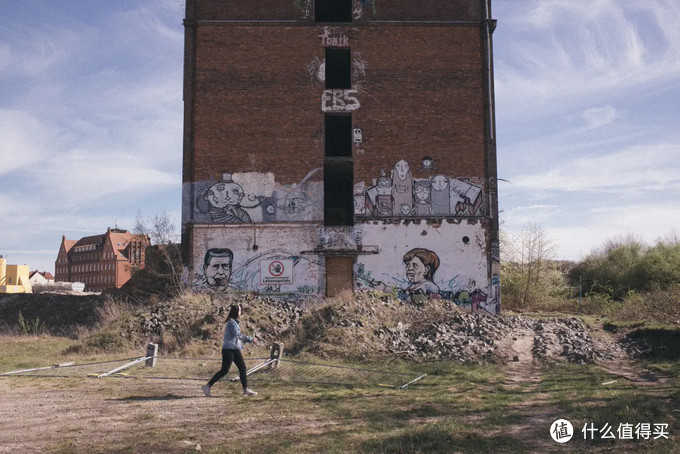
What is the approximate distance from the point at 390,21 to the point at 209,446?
20.7 m

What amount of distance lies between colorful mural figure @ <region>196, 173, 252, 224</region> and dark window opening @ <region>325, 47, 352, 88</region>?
22.7ft

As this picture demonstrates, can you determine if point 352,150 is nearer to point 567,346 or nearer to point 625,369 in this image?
point 567,346

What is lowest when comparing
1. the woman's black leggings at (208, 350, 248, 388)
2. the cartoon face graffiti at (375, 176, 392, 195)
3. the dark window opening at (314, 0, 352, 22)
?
the woman's black leggings at (208, 350, 248, 388)

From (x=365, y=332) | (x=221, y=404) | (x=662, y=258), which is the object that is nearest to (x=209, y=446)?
(x=221, y=404)

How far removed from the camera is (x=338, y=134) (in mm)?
27828

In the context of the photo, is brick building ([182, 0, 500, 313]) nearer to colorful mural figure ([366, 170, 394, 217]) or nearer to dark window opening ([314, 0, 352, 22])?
colorful mural figure ([366, 170, 394, 217])

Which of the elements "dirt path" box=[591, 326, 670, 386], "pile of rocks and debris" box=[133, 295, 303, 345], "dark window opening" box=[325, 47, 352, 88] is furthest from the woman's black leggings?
"dark window opening" box=[325, 47, 352, 88]

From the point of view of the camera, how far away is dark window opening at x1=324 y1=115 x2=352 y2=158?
84.9 feet

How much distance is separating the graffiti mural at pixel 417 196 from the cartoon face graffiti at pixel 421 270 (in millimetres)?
1609

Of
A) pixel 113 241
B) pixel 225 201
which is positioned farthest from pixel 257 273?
pixel 113 241

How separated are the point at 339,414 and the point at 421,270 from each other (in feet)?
48.0

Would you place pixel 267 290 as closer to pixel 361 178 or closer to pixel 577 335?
pixel 361 178

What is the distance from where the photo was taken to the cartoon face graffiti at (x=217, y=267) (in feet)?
72.0

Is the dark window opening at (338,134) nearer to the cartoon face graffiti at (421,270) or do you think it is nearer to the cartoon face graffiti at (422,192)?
the cartoon face graffiti at (422,192)
